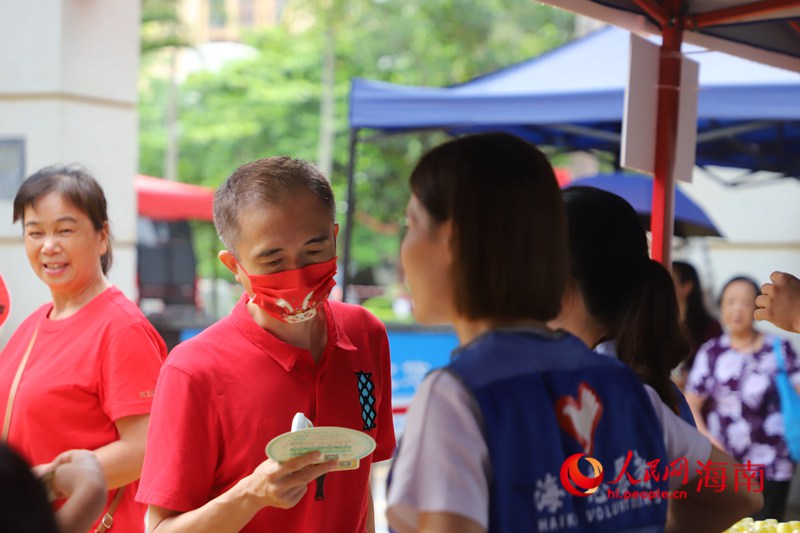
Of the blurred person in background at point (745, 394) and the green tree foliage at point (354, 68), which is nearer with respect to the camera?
the blurred person in background at point (745, 394)

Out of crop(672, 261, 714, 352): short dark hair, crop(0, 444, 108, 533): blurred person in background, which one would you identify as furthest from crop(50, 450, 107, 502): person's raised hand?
crop(672, 261, 714, 352): short dark hair

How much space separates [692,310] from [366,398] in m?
4.35

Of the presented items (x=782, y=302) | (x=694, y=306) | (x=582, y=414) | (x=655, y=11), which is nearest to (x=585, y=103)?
(x=694, y=306)

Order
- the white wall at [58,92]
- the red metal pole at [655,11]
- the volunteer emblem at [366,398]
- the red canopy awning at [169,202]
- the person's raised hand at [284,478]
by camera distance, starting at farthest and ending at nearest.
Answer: the red canopy awning at [169,202], the white wall at [58,92], the red metal pole at [655,11], the volunteer emblem at [366,398], the person's raised hand at [284,478]

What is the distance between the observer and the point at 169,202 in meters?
16.0

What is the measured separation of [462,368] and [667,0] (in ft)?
7.02

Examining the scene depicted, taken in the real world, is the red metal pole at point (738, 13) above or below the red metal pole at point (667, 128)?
above

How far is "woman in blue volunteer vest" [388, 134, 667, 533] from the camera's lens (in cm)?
135

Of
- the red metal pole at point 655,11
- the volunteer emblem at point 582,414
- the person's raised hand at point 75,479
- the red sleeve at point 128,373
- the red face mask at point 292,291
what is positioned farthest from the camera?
the red metal pole at point 655,11

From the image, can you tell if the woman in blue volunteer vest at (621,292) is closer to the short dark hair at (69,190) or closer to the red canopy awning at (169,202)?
the short dark hair at (69,190)

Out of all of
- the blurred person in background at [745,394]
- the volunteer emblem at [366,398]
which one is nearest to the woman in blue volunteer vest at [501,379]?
the volunteer emblem at [366,398]

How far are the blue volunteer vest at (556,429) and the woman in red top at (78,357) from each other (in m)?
1.35

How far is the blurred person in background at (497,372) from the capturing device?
1352mm

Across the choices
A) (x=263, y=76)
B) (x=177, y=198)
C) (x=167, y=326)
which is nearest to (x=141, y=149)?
(x=263, y=76)
